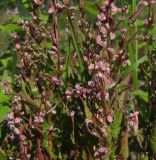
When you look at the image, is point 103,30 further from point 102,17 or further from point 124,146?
point 124,146

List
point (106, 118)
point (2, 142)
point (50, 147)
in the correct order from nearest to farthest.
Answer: point (106, 118) → point (50, 147) → point (2, 142)

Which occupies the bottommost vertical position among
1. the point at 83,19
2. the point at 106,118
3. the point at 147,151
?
the point at 147,151

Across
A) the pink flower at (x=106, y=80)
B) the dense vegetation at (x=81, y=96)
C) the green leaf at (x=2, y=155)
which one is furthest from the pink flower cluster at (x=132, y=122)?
the green leaf at (x=2, y=155)

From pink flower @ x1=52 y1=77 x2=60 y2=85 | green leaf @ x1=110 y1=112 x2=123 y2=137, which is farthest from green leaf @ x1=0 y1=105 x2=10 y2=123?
green leaf @ x1=110 y1=112 x2=123 y2=137

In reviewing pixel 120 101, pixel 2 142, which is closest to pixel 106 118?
pixel 120 101

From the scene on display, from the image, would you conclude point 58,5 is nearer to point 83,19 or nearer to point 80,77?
point 83,19

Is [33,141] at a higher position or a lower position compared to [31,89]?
lower

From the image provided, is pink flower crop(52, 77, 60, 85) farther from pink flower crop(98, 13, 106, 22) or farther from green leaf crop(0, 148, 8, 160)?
green leaf crop(0, 148, 8, 160)

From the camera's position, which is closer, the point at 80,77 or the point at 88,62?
the point at 88,62

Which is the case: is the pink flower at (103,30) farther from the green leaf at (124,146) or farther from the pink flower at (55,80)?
the green leaf at (124,146)
